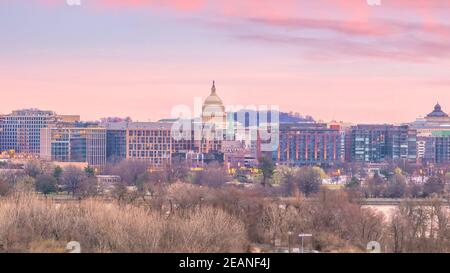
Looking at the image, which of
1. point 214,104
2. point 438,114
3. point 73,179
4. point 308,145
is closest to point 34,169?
point 73,179

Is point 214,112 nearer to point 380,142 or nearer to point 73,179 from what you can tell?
point 73,179

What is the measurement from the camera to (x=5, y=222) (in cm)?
923

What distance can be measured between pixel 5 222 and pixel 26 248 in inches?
80.7

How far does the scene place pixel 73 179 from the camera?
22.6 m

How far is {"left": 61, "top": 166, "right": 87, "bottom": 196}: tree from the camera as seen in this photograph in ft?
69.9

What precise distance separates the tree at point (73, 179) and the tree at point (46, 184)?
0.34 meters

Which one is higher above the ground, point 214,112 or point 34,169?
point 214,112

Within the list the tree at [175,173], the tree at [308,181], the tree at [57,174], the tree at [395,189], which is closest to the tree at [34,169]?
the tree at [57,174]

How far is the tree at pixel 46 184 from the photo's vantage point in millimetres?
20484

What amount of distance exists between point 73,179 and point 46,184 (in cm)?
180
